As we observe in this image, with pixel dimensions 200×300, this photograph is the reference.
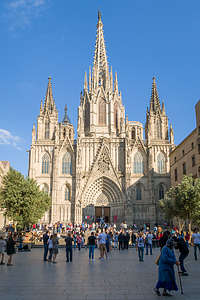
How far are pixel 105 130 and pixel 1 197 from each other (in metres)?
26.1

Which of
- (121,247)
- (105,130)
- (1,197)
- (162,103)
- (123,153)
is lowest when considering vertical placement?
(121,247)

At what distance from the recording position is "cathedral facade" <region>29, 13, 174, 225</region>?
51.3 meters

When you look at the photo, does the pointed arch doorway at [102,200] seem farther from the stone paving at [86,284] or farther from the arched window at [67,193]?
the stone paving at [86,284]

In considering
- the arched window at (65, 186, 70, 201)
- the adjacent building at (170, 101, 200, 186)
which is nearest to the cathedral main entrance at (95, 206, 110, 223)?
the arched window at (65, 186, 70, 201)

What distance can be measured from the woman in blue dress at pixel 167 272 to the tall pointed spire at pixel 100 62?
5382cm

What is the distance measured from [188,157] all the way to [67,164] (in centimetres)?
2205

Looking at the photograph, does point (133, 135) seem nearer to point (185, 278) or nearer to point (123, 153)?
point (123, 153)

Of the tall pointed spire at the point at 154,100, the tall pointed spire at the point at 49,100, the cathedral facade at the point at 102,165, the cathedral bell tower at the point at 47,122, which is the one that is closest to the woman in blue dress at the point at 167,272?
the cathedral facade at the point at 102,165

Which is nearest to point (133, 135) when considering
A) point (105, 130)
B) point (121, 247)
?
point (105, 130)

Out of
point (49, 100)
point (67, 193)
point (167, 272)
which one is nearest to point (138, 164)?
point (67, 193)

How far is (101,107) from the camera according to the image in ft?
192

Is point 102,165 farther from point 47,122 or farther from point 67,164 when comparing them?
point 47,122

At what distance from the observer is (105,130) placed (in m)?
56.8

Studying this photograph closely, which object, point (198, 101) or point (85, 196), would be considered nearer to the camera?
point (198, 101)
